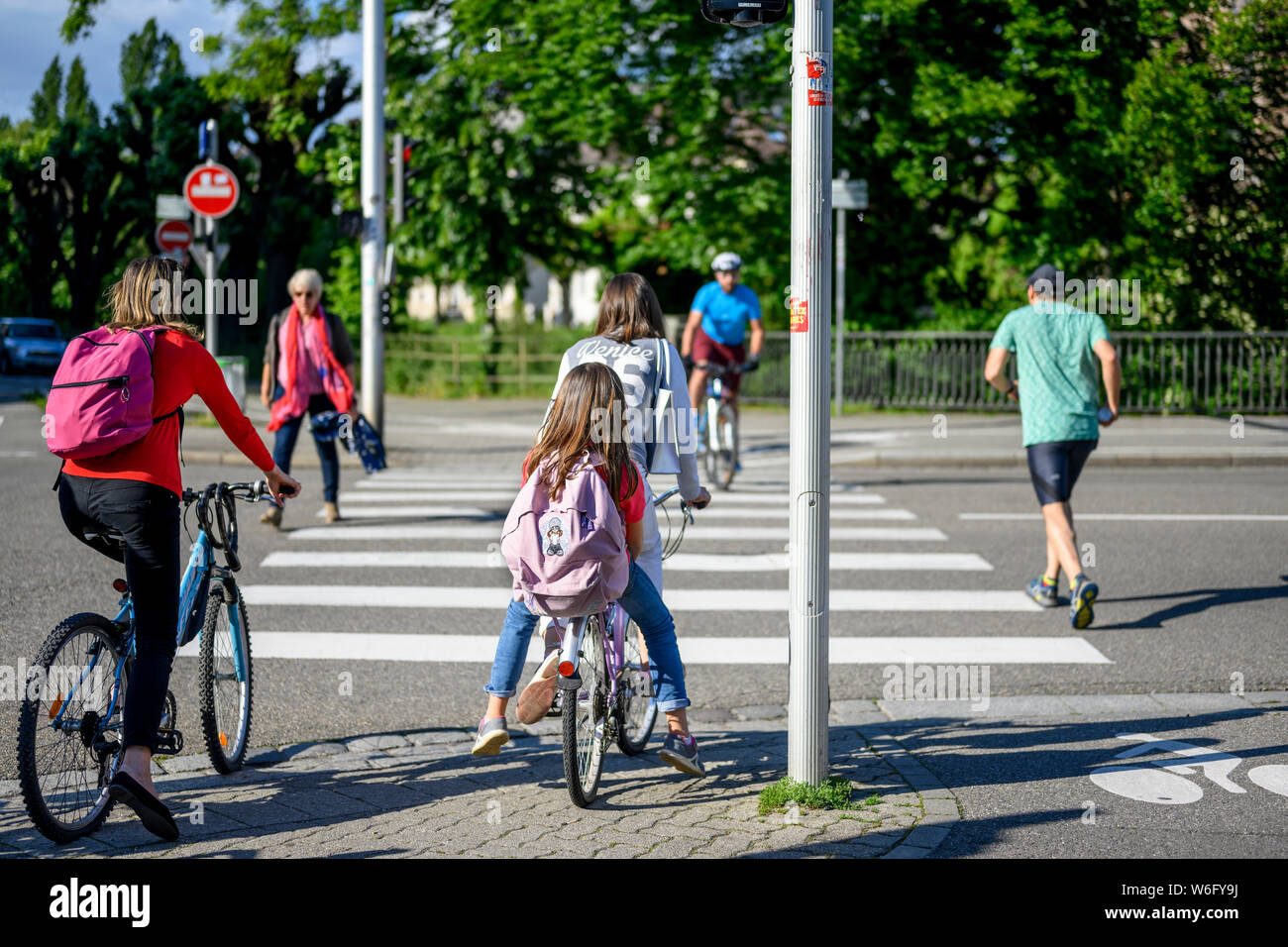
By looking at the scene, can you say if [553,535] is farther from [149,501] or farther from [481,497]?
[481,497]

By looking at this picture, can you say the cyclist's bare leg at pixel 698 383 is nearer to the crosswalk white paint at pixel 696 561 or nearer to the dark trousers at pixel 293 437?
the crosswalk white paint at pixel 696 561

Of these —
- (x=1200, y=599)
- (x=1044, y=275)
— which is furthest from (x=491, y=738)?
(x=1200, y=599)

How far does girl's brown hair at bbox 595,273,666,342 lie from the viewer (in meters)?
5.36

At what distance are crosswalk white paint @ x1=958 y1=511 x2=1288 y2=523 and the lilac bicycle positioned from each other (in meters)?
6.77

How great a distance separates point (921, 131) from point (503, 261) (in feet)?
28.4

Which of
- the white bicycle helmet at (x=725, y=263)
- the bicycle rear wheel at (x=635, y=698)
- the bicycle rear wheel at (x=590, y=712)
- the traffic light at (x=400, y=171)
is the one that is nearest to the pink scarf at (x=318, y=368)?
the white bicycle helmet at (x=725, y=263)

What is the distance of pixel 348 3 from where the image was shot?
24406 millimetres

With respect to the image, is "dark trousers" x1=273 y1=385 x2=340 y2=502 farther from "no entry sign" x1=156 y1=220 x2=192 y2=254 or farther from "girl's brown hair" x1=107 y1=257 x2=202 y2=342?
"no entry sign" x1=156 y1=220 x2=192 y2=254

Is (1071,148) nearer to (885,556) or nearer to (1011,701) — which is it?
(885,556)

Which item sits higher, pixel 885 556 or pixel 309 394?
pixel 309 394

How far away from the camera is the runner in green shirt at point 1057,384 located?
7.83 meters

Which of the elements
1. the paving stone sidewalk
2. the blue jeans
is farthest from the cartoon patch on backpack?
the paving stone sidewalk
